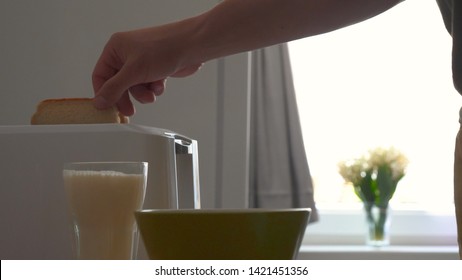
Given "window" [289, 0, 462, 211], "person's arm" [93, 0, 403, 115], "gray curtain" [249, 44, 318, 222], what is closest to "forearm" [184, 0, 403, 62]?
"person's arm" [93, 0, 403, 115]

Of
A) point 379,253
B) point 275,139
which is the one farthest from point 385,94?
point 379,253

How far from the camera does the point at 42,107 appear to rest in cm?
103

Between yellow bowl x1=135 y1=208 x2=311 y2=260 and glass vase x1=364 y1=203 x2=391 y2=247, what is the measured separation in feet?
6.18

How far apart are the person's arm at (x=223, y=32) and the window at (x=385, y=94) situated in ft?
5.60

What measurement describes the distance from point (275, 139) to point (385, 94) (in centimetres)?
44

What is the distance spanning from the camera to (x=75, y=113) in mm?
1005

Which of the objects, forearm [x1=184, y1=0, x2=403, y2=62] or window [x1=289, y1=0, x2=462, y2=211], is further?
window [x1=289, y1=0, x2=462, y2=211]

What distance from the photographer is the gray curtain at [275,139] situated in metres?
2.42

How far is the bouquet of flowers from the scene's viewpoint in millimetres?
2453

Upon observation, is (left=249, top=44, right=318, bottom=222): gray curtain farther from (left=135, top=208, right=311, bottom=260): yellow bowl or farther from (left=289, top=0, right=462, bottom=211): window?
(left=135, top=208, right=311, bottom=260): yellow bowl

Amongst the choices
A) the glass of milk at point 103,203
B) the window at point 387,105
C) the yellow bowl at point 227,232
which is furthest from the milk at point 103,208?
the window at point 387,105

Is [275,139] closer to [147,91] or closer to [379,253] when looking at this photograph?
[379,253]

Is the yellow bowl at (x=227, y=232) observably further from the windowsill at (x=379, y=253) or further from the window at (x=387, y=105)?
the window at (x=387, y=105)
